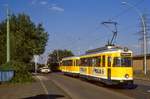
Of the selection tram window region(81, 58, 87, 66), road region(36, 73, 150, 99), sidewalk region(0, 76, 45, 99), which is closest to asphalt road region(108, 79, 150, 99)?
road region(36, 73, 150, 99)

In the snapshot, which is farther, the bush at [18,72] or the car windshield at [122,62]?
the bush at [18,72]

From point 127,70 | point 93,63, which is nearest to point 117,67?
point 127,70

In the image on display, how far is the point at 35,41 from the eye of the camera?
69.1m

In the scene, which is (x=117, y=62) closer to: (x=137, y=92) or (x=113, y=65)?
(x=113, y=65)

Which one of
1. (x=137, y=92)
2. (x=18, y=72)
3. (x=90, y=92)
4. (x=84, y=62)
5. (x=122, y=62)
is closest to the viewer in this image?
(x=137, y=92)

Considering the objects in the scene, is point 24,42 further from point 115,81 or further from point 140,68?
point 115,81

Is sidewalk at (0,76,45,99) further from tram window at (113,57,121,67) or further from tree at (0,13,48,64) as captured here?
tree at (0,13,48,64)

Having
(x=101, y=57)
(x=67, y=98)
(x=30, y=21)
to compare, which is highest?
(x=30, y=21)

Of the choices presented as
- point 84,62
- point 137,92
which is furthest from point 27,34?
point 137,92

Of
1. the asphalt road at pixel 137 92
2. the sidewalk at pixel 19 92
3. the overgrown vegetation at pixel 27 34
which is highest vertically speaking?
the overgrown vegetation at pixel 27 34

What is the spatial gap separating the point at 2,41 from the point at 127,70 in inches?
1329

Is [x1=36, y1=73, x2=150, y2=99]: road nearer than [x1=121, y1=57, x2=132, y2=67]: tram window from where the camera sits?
Yes

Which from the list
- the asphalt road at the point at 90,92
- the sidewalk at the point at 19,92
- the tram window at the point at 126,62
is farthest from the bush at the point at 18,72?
the tram window at the point at 126,62

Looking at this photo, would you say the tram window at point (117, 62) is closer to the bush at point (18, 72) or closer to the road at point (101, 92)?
the road at point (101, 92)
